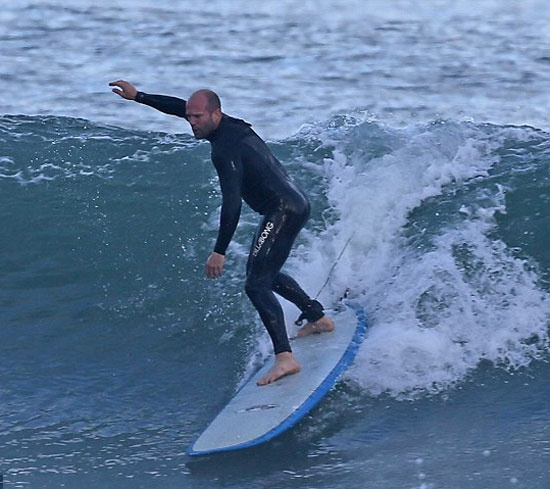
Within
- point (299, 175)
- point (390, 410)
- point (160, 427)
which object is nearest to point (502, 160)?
point (299, 175)

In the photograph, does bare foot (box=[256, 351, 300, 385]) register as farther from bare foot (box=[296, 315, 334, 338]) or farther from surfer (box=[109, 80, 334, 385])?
bare foot (box=[296, 315, 334, 338])

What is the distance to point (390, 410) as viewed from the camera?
6.95 meters

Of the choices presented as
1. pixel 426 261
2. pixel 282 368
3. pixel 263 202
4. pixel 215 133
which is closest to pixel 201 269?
pixel 426 261

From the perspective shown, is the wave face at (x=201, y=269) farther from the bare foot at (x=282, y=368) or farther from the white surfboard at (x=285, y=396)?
the bare foot at (x=282, y=368)

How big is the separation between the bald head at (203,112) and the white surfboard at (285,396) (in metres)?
1.50

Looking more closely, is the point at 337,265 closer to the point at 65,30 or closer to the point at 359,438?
the point at 359,438

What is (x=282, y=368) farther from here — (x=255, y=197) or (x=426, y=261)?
(x=426, y=261)

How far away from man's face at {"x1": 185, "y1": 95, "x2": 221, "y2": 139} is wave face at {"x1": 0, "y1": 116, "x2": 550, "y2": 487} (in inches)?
65.8

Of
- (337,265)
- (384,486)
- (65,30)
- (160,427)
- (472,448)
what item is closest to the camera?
(384,486)

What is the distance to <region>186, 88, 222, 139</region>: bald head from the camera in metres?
6.67

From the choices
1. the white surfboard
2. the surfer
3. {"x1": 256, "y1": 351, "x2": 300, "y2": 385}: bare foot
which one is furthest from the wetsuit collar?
the white surfboard

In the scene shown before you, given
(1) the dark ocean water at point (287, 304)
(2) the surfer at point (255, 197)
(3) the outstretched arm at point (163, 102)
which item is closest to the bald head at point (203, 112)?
(2) the surfer at point (255, 197)

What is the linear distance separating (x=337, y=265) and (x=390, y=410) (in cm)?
175

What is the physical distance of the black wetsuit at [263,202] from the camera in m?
6.79
